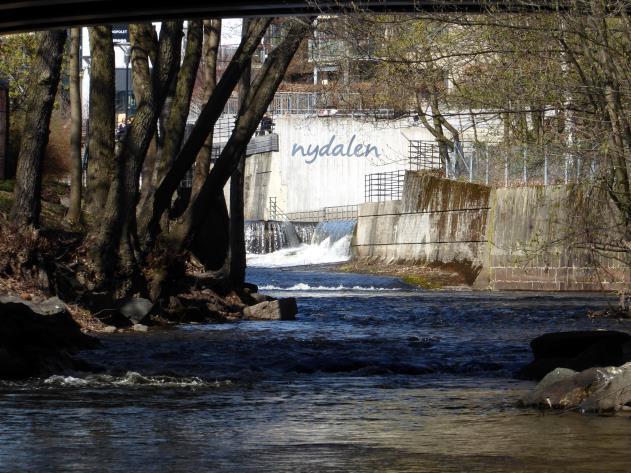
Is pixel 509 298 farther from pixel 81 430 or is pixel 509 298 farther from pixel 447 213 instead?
pixel 81 430

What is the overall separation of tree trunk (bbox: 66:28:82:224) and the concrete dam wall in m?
10.6

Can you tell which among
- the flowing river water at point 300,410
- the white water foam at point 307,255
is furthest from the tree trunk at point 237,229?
the white water foam at point 307,255

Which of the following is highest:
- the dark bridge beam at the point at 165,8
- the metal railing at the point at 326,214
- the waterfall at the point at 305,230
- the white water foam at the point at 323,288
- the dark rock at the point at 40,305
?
the dark bridge beam at the point at 165,8

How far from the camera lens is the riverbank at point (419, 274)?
4202 cm

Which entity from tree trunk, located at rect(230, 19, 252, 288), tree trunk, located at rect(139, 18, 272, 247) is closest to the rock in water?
tree trunk, located at rect(230, 19, 252, 288)

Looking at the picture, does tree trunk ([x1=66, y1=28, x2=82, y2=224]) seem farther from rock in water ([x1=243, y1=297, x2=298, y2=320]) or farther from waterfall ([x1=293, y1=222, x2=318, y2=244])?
waterfall ([x1=293, y1=222, x2=318, y2=244])

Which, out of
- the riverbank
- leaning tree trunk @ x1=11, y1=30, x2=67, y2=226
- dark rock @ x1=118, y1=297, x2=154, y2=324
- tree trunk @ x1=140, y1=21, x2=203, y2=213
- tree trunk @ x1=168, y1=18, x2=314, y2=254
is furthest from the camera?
the riverbank

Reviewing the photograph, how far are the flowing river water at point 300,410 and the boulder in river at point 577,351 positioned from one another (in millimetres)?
375

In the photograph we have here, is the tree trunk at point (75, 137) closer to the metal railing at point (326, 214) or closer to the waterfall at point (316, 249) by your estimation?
the waterfall at point (316, 249)

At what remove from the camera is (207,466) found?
8.96 meters

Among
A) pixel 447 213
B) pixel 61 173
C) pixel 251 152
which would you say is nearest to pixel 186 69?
pixel 447 213

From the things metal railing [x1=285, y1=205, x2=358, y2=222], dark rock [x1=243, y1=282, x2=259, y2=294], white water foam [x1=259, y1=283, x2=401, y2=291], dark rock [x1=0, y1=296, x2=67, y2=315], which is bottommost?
white water foam [x1=259, y1=283, x2=401, y2=291]

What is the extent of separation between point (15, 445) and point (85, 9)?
846 centimetres

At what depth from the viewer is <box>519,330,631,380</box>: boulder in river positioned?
14.5 m
